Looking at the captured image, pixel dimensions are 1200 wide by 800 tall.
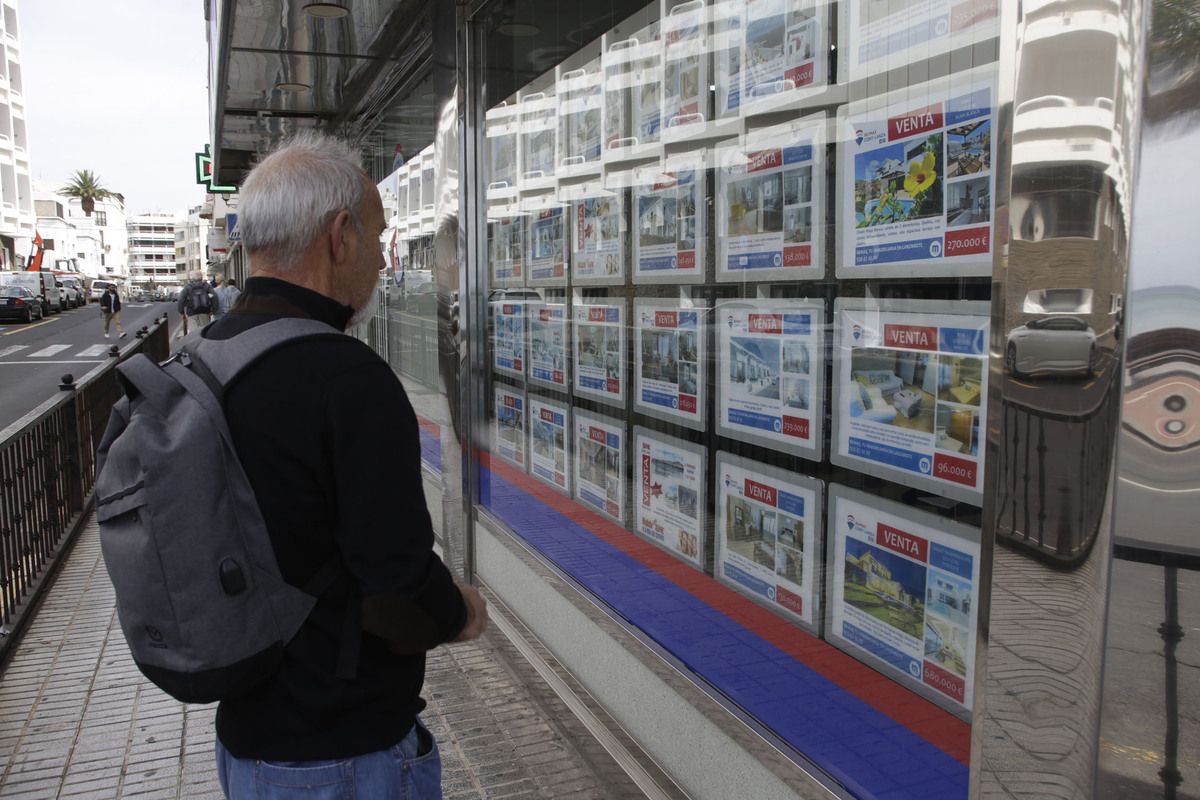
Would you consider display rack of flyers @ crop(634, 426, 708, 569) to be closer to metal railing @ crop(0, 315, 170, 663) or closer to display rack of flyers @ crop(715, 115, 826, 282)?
display rack of flyers @ crop(715, 115, 826, 282)

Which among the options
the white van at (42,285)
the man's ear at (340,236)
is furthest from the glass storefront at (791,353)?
the white van at (42,285)

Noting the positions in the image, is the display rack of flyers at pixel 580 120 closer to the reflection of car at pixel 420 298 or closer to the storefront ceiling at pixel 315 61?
the storefront ceiling at pixel 315 61

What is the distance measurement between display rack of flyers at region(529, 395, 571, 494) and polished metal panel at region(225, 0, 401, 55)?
9.52 feet

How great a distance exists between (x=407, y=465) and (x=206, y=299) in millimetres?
26169

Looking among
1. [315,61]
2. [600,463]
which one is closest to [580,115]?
[600,463]

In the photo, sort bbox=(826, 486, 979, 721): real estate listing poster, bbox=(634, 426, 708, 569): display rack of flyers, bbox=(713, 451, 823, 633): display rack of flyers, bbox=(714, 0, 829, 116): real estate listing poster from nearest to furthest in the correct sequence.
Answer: bbox=(826, 486, 979, 721): real estate listing poster → bbox=(714, 0, 829, 116): real estate listing poster → bbox=(713, 451, 823, 633): display rack of flyers → bbox=(634, 426, 708, 569): display rack of flyers

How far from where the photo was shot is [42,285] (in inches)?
1684

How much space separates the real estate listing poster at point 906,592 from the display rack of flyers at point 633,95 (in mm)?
1734

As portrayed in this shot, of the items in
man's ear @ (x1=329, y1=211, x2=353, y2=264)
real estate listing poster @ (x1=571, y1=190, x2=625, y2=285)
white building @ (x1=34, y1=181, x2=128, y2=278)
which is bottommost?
man's ear @ (x1=329, y1=211, x2=353, y2=264)

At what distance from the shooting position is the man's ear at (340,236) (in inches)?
71.0

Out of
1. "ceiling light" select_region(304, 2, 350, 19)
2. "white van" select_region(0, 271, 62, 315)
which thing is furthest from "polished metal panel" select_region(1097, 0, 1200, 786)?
"white van" select_region(0, 271, 62, 315)

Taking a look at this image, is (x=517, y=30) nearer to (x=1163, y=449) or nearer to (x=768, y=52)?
(x=768, y=52)

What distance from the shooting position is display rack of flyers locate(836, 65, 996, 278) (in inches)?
82.7

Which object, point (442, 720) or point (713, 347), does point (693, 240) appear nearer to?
point (713, 347)
